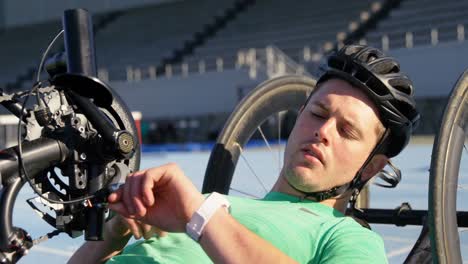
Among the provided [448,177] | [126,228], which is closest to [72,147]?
[126,228]

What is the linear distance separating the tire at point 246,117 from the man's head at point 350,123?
692mm

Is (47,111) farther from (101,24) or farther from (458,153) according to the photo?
(101,24)

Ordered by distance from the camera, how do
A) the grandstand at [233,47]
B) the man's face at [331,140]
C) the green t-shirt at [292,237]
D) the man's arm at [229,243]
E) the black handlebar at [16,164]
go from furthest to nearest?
the grandstand at [233,47]
the man's face at [331,140]
the green t-shirt at [292,237]
the man's arm at [229,243]
the black handlebar at [16,164]

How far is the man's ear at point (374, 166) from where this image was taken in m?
1.90

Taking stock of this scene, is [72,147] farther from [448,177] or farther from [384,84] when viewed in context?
[448,177]

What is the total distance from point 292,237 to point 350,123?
31 cm

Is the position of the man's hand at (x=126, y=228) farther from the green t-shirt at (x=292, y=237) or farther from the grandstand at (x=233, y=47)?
the grandstand at (x=233, y=47)

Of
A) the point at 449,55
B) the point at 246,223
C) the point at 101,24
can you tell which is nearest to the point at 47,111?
the point at 246,223

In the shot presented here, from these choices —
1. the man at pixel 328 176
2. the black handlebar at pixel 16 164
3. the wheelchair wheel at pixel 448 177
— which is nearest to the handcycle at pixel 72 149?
the black handlebar at pixel 16 164

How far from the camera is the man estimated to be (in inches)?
65.3

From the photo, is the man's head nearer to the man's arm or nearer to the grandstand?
the man's arm

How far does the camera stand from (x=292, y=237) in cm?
167

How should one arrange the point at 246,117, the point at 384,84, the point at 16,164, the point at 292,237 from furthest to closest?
the point at 246,117 → the point at 384,84 → the point at 292,237 → the point at 16,164

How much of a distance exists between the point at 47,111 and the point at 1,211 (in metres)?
0.21
